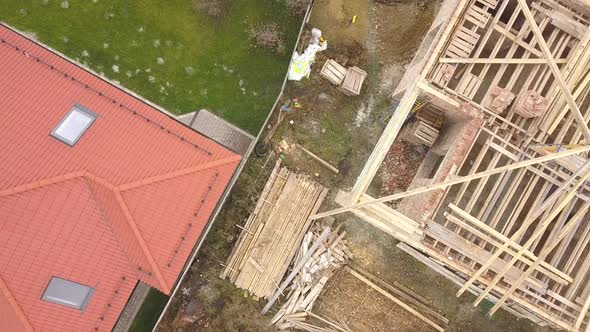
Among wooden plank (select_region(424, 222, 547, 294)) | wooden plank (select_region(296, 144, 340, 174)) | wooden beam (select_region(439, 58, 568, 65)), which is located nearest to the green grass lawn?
wooden plank (select_region(296, 144, 340, 174))

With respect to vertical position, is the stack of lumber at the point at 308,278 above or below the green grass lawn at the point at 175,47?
below

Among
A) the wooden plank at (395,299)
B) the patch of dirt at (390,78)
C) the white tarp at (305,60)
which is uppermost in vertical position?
the patch of dirt at (390,78)

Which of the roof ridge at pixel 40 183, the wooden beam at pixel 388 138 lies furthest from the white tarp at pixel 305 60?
the roof ridge at pixel 40 183

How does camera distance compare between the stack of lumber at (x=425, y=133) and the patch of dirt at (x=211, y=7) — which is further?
the patch of dirt at (x=211, y=7)

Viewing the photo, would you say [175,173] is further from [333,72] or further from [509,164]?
[509,164]

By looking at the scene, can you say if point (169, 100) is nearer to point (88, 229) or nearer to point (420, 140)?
point (88, 229)

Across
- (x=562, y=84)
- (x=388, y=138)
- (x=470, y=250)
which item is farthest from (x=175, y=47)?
(x=562, y=84)

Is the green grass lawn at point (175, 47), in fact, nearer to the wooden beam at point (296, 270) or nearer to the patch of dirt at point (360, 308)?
the wooden beam at point (296, 270)
